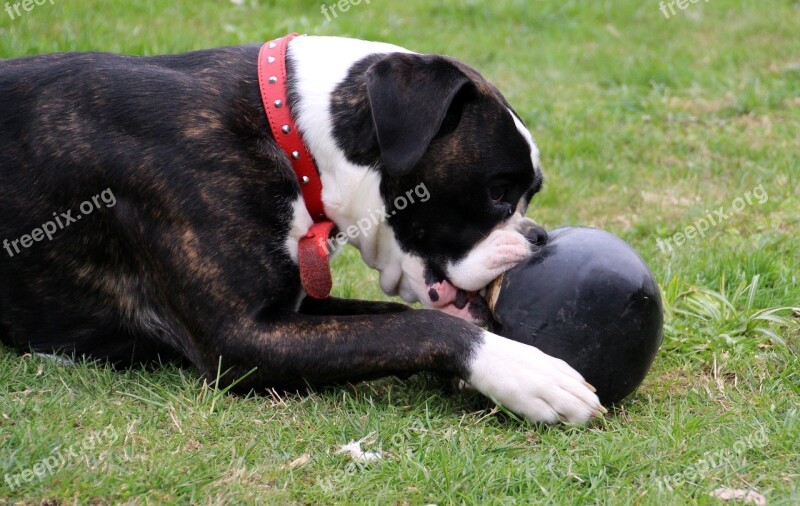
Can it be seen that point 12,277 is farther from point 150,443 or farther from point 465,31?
point 465,31

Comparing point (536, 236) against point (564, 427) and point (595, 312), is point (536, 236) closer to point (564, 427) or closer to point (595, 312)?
point (595, 312)

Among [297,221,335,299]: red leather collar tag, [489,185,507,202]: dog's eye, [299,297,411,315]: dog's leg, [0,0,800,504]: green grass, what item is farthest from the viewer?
[299,297,411,315]: dog's leg

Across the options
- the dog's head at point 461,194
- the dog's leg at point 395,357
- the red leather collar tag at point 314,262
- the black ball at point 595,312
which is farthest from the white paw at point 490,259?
the red leather collar tag at point 314,262

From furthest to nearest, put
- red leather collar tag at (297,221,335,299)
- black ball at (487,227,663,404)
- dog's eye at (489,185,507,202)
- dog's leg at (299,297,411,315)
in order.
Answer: dog's leg at (299,297,411,315)
dog's eye at (489,185,507,202)
red leather collar tag at (297,221,335,299)
black ball at (487,227,663,404)

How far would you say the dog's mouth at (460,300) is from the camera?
3849 mm

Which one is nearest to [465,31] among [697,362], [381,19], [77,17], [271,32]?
[381,19]

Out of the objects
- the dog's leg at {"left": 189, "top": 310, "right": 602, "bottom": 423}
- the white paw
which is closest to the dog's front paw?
the dog's leg at {"left": 189, "top": 310, "right": 602, "bottom": 423}

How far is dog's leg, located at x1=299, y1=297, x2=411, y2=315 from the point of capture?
4.08m

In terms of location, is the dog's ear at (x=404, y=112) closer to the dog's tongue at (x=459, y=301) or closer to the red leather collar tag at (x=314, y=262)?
the red leather collar tag at (x=314, y=262)

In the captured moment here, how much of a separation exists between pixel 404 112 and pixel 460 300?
2.56 feet

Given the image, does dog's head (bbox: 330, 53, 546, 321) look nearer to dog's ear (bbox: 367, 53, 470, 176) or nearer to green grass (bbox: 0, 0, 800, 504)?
dog's ear (bbox: 367, 53, 470, 176)

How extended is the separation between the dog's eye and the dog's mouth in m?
0.35

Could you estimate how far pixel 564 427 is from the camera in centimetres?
338

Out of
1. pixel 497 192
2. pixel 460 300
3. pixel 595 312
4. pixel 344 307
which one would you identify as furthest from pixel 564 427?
pixel 344 307
